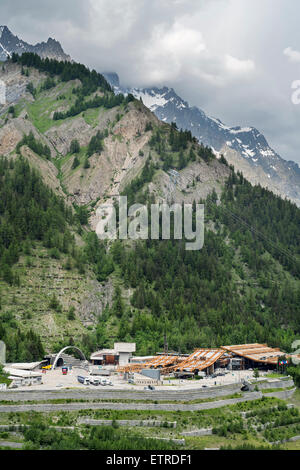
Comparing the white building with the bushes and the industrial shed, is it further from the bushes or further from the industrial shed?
the bushes

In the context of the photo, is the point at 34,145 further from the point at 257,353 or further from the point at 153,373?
the point at 153,373

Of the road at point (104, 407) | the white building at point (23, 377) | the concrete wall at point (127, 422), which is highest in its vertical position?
the white building at point (23, 377)

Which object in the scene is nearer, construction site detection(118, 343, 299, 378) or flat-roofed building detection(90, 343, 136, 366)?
construction site detection(118, 343, 299, 378)

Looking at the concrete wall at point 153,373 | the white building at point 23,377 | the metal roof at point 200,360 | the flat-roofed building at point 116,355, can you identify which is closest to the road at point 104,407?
the white building at point 23,377

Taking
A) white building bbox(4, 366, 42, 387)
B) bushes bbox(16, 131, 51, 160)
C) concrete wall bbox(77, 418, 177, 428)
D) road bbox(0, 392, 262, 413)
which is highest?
bushes bbox(16, 131, 51, 160)

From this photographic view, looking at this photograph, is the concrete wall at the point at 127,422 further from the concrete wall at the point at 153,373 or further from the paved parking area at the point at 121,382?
the concrete wall at the point at 153,373

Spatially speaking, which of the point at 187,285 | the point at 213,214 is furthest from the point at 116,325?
the point at 213,214

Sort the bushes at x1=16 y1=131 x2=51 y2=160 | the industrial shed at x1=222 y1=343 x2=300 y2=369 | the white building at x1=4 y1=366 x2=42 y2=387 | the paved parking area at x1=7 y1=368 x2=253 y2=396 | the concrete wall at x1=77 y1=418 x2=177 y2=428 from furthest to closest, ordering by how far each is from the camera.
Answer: the bushes at x1=16 y1=131 x2=51 y2=160 → the industrial shed at x1=222 y1=343 x2=300 y2=369 → the white building at x1=4 y1=366 x2=42 y2=387 → the paved parking area at x1=7 y1=368 x2=253 y2=396 → the concrete wall at x1=77 y1=418 x2=177 y2=428

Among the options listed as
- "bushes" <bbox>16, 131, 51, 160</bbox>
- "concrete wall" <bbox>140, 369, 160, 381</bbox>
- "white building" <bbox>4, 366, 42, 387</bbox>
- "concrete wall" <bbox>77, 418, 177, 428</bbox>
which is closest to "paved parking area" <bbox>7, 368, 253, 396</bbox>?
"white building" <bbox>4, 366, 42, 387</bbox>

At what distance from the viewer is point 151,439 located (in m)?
53.7

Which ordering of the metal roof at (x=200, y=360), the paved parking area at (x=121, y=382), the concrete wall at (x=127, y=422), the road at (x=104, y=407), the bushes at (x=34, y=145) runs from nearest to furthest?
the concrete wall at (x=127, y=422) < the road at (x=104, y=407) < the paved parking area at (x=121, y=382) < the metal roof at (x=200, y=360) < the bushes at (x=34, y=145)

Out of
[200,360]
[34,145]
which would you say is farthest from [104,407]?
[34,145]

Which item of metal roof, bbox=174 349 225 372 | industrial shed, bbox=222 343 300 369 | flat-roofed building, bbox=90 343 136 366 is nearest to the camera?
metal roof, bbox=174 349 225 372
